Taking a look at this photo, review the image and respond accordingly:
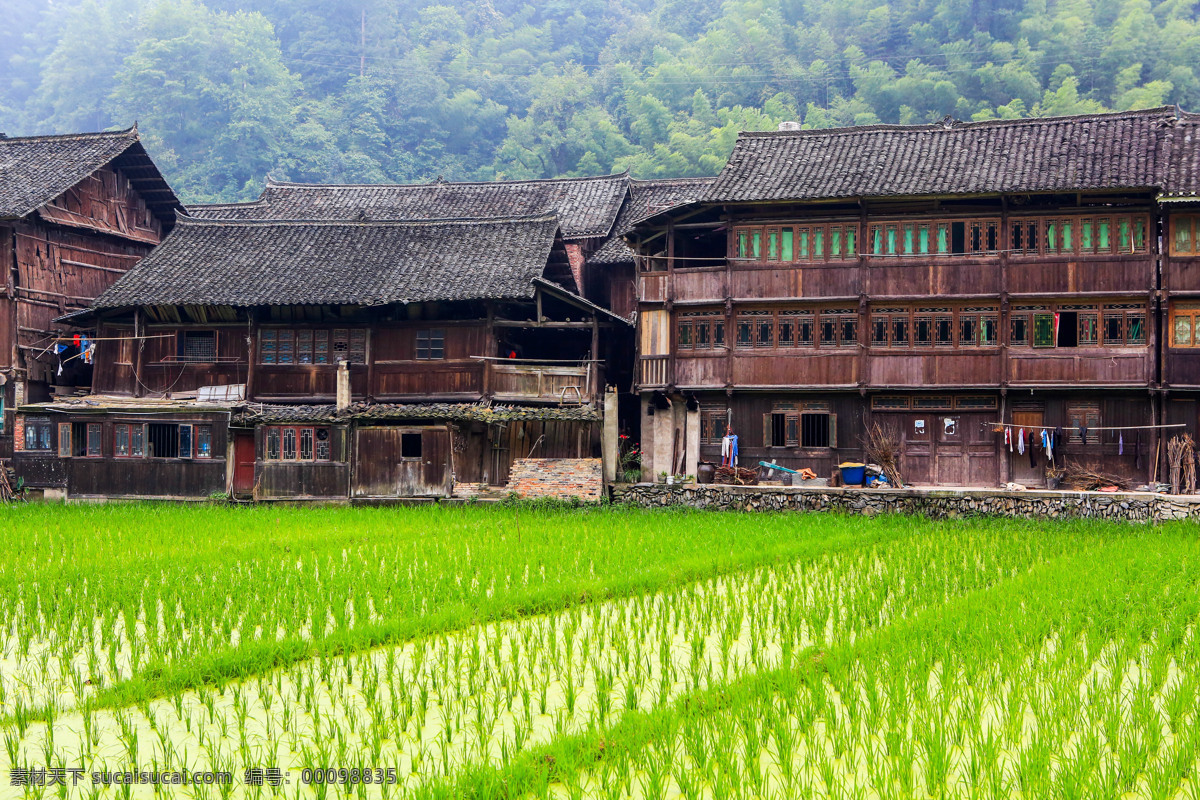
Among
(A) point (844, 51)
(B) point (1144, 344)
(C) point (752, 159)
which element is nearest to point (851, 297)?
(C) point (752, 159)

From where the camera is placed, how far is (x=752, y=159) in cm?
2666

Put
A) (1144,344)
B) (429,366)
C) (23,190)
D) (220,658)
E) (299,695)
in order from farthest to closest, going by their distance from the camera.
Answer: (23,190)
(429,366)
(1144,344)
(220,658)
(299,695)

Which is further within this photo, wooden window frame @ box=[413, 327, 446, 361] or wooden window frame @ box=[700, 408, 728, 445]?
wooden window frame @ box=[413, 327, 446, 361]

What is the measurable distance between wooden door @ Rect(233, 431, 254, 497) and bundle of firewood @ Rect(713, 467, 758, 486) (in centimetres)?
1050

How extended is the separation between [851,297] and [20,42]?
80289 mm

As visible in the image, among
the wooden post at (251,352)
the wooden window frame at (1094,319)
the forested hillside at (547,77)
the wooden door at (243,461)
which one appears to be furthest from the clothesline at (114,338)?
the forested hillside at (547,77)

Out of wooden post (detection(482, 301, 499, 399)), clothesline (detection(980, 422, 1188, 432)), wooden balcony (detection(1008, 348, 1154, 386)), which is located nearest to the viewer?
clothesline (detection(980, 422, 1188, 432))

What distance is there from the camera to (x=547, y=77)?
70688 millimetres

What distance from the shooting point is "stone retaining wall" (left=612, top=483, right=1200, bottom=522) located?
1991cm

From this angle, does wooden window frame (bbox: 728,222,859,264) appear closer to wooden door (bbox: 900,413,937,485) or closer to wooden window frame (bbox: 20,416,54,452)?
wooden door (bbox: 900,413,937,485)

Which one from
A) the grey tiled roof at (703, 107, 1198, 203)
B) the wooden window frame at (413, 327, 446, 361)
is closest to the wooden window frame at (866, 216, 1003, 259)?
the grey tiled roof at (703, 107, 1198, 203)

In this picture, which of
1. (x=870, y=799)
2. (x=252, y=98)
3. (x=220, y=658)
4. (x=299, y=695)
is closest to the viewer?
(x=870, y=799)

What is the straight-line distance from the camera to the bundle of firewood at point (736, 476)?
24391 mm

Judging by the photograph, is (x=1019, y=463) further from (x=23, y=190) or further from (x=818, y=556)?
(x=23, y=190)
